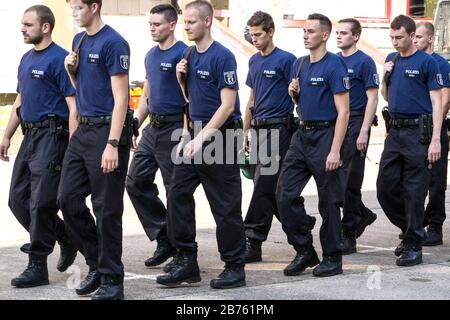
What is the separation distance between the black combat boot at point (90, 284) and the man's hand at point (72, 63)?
4.54 feet

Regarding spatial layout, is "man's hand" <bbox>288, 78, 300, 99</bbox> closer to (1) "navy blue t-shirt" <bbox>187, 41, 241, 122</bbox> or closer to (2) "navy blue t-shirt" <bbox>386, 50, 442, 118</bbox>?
(1) "navy blue t-shirt" <bbox>187, 41, 241, 122</bbox>

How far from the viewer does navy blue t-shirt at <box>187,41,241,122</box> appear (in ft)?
26.3

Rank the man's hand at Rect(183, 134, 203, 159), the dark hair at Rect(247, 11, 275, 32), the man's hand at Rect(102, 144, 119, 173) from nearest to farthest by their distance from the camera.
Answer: the man's hand at Rect(102, 144, 119, 173)
the man's hand at Rect(183, 134, 203, 159)
the dark hair at Rect(247, 11, 275, 32)

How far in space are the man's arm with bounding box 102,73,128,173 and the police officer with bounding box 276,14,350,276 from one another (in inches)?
69.4

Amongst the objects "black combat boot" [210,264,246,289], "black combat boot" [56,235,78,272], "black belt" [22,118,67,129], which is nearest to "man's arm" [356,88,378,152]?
"black combat boot" [210,264,246,289]

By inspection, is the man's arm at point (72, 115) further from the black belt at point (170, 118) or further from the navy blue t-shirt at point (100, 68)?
the black belt at point (170, 118)

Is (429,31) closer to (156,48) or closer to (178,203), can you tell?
(156,48)

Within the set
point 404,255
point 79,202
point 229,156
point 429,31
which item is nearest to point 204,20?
point 229,156

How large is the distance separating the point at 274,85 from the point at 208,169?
161cm

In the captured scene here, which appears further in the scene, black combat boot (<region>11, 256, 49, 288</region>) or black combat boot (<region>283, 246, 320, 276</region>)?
black combat boot (<region>283, 246, 320, 276</region>)

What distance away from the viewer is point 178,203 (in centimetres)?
817

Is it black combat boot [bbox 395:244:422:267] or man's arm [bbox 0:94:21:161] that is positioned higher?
man's arm [bbox 0:94:21:161]

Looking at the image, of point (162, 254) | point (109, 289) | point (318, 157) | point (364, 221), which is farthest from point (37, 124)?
point (364, 221)

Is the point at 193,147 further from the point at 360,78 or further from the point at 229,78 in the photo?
the point at 360,78
